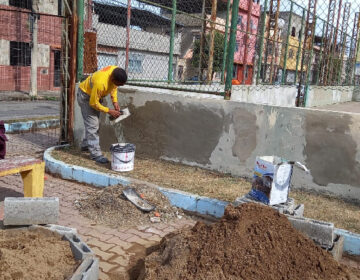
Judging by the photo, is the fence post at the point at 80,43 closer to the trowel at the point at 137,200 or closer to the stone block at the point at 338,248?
the trowel at the point at 137,200

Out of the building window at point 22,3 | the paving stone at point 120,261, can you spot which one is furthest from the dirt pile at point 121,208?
the building window at point 22,3

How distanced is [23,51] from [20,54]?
240mm

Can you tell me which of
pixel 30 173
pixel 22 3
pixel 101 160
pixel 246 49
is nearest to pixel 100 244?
pixel 30 173

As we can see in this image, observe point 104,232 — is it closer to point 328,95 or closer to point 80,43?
point 80,43

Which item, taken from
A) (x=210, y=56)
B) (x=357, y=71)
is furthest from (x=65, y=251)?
(x=357, y=71)

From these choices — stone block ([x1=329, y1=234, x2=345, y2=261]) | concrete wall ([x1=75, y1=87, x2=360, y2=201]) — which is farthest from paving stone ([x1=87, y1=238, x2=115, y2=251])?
concrete wall ([x1=75, y1=87, x2=360, y2=201])

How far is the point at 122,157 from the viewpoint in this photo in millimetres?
5609

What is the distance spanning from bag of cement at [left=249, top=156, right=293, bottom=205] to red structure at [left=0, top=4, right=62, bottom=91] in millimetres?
17168

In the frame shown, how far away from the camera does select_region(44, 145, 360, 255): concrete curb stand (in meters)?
3.85

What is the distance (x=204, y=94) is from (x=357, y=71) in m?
23.9

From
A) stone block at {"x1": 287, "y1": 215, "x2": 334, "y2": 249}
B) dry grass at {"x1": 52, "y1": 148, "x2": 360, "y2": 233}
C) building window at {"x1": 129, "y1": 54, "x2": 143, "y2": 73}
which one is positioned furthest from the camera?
building window at {"x1": 129, "y1": 54, "x2": 143, "y2": 73}

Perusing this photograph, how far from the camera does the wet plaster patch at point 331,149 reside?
4.90m

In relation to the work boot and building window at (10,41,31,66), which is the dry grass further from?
building window at (10,41,31,66)

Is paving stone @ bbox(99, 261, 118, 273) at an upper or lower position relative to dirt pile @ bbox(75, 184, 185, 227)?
lower
